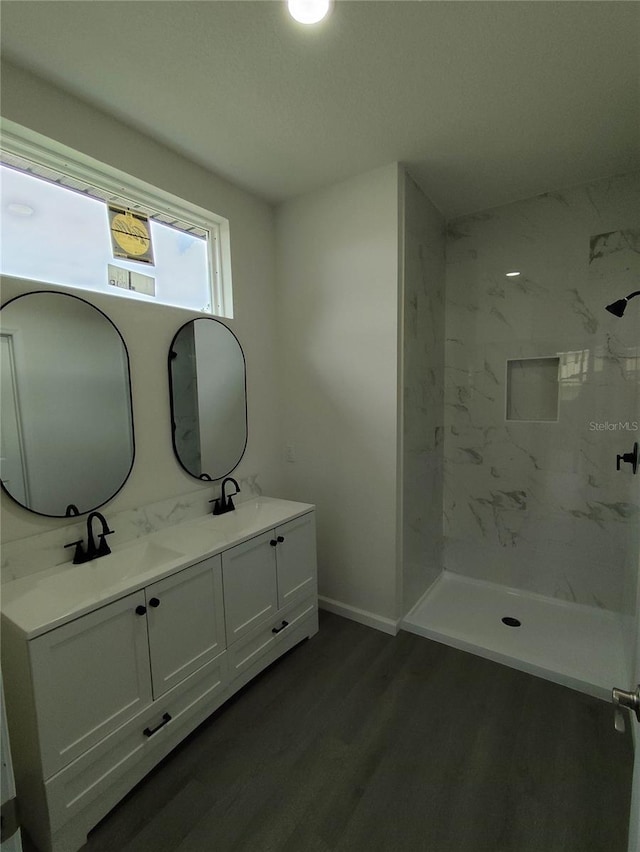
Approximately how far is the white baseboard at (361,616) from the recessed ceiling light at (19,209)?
8.93ft

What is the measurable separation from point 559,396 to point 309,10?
2461 millimetres

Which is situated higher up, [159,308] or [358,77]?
[358,77]

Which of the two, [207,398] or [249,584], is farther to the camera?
[207,398]

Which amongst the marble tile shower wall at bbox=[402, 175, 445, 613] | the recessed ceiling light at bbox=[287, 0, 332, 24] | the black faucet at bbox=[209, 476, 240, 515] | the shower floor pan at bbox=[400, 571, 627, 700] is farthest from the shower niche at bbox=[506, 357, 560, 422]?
the recessed ceiling light at bbox=[287, 0, 332, 24]

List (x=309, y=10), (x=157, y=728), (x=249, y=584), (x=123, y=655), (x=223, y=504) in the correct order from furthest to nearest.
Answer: (x=223, y=504)
(x=249, y=584)
(x=157, y=728)
(x=123, y=655)
(x=309, y=10)

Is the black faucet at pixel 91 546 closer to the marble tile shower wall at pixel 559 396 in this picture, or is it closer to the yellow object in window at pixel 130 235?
the yellow object in window at pixel 130 235

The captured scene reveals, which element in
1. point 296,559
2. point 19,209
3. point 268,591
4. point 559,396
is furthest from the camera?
point 559,396

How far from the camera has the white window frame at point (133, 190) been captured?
1604mm

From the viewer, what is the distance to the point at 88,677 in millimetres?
1293

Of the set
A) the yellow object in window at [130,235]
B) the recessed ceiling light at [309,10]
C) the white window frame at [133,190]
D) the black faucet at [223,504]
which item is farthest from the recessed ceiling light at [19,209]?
the black faucet at [223,504]

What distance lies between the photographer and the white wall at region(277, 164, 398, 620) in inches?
90.5

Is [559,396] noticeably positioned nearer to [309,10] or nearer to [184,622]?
[309,10]

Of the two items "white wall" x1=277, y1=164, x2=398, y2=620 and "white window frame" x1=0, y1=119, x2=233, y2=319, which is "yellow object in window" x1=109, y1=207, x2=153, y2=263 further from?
"white wall" x1=277, y1=164, x2=398, y2=620

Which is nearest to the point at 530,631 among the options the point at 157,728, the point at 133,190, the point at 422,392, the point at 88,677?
the point at 422,392
